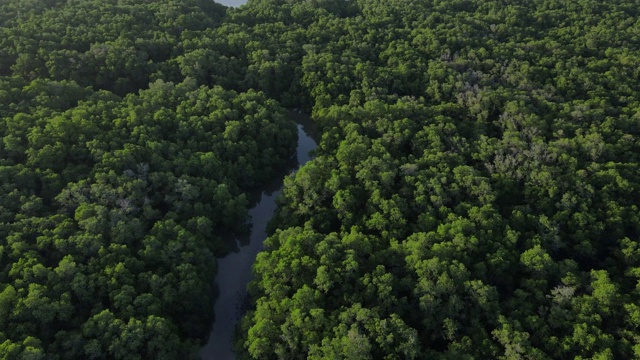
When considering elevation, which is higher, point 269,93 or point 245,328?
point 269,93

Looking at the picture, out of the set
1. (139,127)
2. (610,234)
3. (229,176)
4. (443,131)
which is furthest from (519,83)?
(139,127)

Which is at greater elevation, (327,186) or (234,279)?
(327,186)

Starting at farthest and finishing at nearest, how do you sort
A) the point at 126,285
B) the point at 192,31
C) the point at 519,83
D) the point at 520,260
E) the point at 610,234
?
the point at 192,31
the point at 519,83
the point at 610,234
the point at 520,260
the point at 126,285

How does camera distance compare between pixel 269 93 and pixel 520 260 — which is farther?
pixel 269 93

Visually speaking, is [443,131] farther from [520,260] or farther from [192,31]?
[192,31]

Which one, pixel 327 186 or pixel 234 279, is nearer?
pixel 327 186

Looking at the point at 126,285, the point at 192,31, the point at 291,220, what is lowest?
the point at 291,220

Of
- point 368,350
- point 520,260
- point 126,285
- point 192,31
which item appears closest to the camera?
point 368,350
